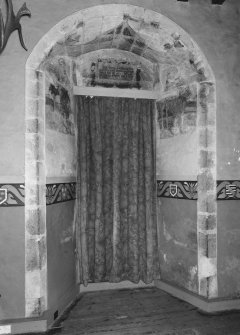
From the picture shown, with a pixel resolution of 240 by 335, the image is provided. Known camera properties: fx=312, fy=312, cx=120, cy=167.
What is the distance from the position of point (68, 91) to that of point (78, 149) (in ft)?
2.06

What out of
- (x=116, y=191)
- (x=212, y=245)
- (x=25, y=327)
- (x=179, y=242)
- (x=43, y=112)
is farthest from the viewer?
(x=116, y=191)

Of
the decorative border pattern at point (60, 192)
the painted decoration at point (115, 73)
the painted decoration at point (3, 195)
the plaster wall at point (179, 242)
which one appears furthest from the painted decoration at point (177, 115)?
the painted decoration at point (3, 195)

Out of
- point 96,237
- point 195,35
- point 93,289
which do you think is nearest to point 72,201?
point 96,237

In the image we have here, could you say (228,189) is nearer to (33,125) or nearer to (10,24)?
(33,125)

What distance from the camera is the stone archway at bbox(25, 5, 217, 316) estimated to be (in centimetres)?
257

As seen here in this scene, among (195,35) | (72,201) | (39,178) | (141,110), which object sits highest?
(195,35)

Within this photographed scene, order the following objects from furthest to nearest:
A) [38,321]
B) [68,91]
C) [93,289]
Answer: [93,289], [68,91], [38,321]

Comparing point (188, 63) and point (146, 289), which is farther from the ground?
point (188, 63)

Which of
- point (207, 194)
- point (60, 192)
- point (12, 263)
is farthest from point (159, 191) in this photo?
point (12, 263)

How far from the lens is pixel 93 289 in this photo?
3.49 m

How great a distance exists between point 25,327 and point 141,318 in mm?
1001

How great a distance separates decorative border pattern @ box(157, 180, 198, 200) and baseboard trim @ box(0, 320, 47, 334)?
1.73 meters

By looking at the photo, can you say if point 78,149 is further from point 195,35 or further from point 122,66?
point 195,35

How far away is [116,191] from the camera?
349 centimetres
